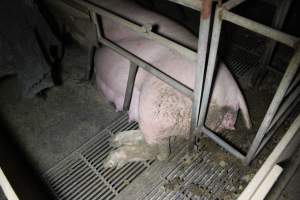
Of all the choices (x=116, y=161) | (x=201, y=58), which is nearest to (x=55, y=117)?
(x=116, y=161)

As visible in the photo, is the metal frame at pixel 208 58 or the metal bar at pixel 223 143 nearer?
the metal frame at pixel 208 58

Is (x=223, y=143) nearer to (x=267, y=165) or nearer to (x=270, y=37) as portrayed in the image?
(x=267, y=165)

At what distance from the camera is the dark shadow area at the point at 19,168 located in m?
1.62

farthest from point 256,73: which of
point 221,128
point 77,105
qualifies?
point 77,105

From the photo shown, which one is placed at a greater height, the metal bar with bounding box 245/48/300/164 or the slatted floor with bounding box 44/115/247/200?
the metal bar with bounding box 245/48/300/164

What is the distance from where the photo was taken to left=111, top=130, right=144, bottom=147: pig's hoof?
2180 mm

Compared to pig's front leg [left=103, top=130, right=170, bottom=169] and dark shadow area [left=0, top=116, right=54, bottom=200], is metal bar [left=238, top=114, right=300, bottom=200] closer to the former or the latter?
pig's front leg [left=103, top=130, right=170, bottom=169]

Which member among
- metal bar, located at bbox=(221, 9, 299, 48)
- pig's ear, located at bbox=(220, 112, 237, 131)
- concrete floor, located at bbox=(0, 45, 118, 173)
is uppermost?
metal bar, located at bbox=(221, 9, 299, 48)

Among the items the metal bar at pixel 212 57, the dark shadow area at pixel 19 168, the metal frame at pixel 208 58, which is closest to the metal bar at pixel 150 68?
the metal frame at pixel 208 58

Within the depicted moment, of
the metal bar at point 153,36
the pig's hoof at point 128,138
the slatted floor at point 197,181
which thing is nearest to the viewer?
the metal bar at point 153,36

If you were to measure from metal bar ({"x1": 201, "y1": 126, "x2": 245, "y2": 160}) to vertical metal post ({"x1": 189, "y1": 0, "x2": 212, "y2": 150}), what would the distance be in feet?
0.32

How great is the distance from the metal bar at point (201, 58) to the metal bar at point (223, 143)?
0.10m

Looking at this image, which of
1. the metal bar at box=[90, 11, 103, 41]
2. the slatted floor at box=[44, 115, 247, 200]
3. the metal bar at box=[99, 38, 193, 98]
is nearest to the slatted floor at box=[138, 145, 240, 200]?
the slatted floor at box=[44, 115, 247, 200]

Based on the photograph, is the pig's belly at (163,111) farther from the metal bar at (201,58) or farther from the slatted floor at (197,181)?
the slatted floor at (197,181)
